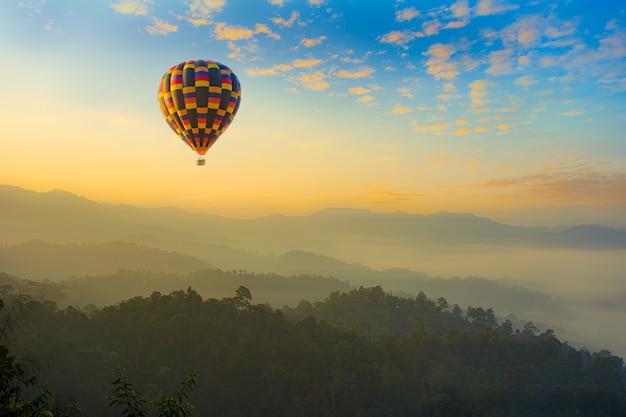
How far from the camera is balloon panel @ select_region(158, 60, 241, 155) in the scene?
2464 cm

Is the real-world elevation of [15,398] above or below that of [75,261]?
above

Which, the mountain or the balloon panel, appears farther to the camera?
the mountain

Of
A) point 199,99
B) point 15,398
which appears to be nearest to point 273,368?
point 199,99

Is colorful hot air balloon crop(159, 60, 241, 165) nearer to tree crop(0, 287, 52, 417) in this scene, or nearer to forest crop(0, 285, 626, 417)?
tree crop(0, 287, 52, 417)

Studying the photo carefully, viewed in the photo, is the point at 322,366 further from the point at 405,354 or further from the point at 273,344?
the point at 405,354

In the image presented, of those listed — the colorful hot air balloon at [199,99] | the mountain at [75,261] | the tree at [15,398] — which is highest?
the colorful hot air balloon at [199,99]

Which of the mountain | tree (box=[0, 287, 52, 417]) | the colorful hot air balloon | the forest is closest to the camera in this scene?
tree (box=[0, 287, 52, 417])

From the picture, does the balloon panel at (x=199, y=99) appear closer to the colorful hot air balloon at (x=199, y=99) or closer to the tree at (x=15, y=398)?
the colorful hot air balloon at (x=199, y=99)

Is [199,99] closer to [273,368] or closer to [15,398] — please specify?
[15,398]

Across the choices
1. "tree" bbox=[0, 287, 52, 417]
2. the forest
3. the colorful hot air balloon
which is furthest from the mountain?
"tree" bbox=[0, 287, 52, 417]

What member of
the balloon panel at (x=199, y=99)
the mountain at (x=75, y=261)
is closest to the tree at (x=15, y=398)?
the balloon panel at (x=199, y=99)

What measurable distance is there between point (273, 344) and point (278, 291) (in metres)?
99.6

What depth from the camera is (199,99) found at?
24.7 metres

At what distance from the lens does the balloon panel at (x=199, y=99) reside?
24.6m
